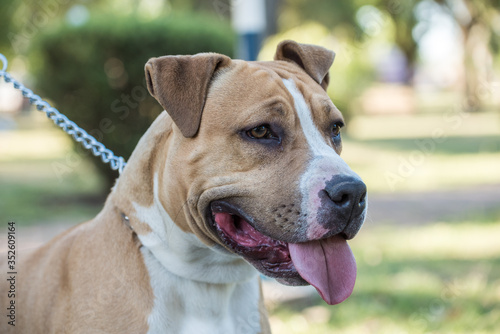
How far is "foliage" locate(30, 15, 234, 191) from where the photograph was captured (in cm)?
855

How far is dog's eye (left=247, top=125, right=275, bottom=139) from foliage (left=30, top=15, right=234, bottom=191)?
19.7 feet

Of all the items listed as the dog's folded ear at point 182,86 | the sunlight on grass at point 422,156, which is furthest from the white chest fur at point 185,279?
the sunlight on grass at point 422,156

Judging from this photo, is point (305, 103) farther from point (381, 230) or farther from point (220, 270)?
point (381, 230)

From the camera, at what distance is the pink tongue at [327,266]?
8.80 feet

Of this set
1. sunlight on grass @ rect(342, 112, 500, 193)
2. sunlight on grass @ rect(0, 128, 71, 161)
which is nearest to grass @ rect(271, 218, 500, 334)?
sunlight on grass @ rect(342, 112, 500, 193)

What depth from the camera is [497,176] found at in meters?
12.6

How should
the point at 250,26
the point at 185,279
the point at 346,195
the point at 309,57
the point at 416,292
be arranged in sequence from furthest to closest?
the point at 250,26
the point at 416,292
the point at 309,57
the point at 185,279
the point at 346,195

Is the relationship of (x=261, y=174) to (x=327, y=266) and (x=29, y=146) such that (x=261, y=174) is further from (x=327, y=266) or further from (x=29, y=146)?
(x=29, y=146)

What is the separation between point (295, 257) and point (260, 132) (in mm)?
599

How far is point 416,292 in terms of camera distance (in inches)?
219

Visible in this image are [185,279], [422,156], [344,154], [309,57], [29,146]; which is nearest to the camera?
[185,279]

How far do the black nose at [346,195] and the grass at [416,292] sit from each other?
2.30m
